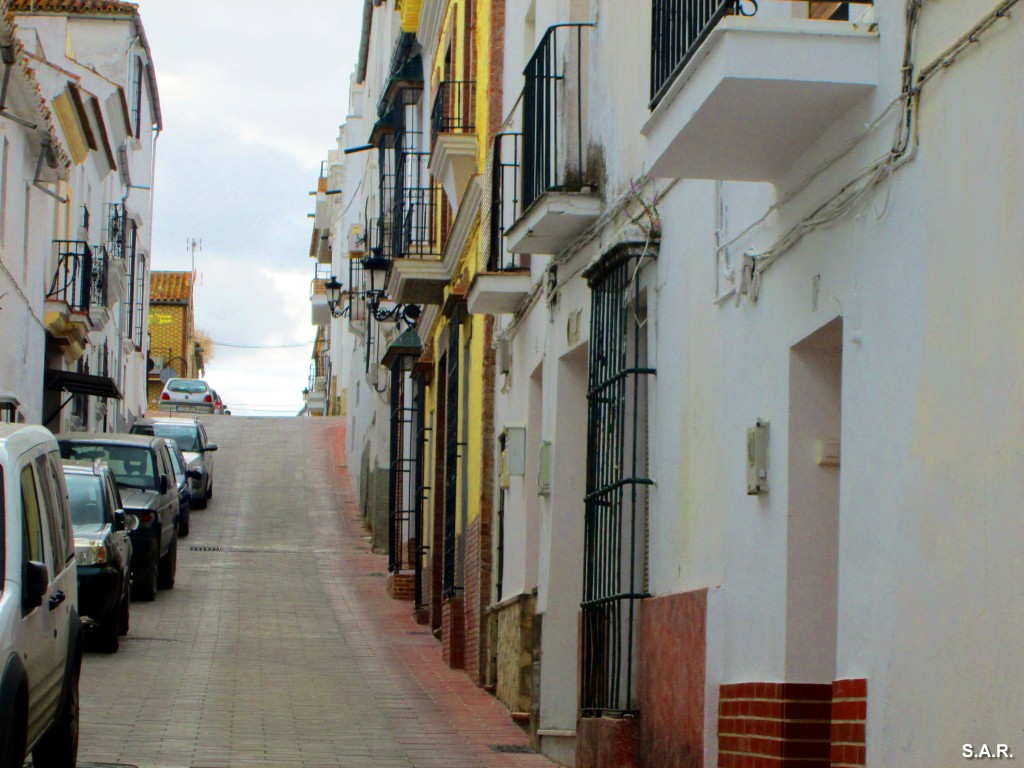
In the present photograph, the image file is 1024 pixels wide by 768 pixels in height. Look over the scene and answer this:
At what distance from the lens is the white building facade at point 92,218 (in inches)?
963

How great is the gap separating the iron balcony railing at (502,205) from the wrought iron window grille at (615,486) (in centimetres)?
352

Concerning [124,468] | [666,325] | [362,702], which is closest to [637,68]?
[666,325]

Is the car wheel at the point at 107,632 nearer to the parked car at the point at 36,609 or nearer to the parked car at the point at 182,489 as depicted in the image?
the parked car at the point at 36,609

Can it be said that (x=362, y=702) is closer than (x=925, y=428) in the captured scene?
No

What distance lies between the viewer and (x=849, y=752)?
19.4 ft

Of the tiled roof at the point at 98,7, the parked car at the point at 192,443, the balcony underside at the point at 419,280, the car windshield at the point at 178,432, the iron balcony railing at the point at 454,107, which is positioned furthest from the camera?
the tiled roof at the point at 98,7

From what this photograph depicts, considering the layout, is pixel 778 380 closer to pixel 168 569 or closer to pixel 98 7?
pixel 168 569

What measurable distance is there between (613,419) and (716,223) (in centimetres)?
182

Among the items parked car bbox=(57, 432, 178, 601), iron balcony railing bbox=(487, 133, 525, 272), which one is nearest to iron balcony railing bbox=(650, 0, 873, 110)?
iron balcony railing bbox=(487, 133, 525, 272)

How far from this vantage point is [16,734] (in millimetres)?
6965

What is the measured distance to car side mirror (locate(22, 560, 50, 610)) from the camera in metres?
7.28

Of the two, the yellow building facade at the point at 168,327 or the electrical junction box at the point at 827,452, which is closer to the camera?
the electrical junction box at the point at 827,452

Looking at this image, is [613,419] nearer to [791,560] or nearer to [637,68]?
[637,68]

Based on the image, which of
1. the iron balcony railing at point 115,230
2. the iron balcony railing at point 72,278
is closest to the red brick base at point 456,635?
the iron balcony railing at point 72,278
